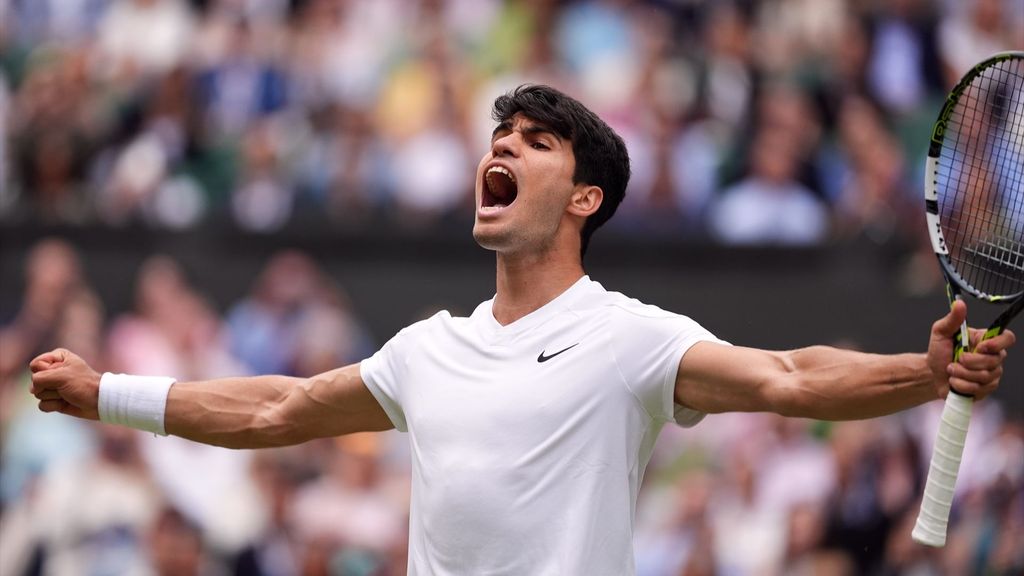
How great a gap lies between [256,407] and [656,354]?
4.08 feet

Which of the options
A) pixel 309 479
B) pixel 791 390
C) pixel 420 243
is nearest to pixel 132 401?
pixel 791 390

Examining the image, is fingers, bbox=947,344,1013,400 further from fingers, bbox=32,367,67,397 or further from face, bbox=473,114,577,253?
fingers, bbox=32,367,67,397

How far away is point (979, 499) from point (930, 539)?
3.99m

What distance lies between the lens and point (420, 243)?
928cm

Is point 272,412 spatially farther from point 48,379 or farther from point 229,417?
point 48,379

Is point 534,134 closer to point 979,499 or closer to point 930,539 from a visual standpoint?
point 930,539

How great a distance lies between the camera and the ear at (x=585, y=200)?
176 inches

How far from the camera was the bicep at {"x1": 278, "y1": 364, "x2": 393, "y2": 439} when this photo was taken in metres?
4.59

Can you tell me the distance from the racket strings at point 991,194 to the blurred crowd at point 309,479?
47.3 inches

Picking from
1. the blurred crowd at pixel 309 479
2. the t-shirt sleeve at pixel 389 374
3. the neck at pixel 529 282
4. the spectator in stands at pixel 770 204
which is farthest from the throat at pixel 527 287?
the spectator in stands at pixel 770 204

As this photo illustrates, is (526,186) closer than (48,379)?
Yes

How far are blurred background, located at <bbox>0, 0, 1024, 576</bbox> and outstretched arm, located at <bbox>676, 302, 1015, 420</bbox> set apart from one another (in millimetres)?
3886

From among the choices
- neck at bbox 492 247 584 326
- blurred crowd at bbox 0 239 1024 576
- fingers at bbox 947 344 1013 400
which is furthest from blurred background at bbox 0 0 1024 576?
fingers at bbox 947 344 1013 400

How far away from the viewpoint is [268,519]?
8805 millimetres
